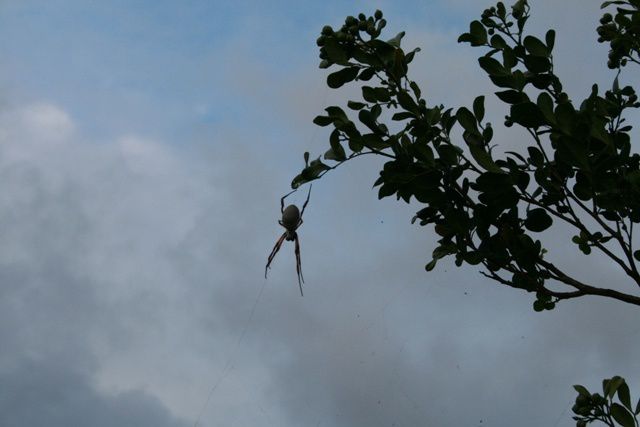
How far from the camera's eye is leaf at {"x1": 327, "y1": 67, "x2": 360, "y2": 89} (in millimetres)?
4129

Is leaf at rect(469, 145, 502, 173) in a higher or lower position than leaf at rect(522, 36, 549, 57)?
lower

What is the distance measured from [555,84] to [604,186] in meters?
0.61

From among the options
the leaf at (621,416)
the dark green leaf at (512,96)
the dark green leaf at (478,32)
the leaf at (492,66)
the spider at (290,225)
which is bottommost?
the leaf at (621,416)

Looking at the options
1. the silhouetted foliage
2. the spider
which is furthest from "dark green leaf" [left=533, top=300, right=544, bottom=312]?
the spider

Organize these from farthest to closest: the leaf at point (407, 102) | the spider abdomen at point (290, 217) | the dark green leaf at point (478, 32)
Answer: the spider abdomen at point (290, 217), the dark green leaf at point (478, 32), the leaf at point (407, 102)

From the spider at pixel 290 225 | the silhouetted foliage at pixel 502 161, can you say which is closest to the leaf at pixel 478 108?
the silhouetted foliage at pixel 502 161

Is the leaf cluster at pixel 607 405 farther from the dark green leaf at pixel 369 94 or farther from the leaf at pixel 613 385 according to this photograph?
the dark green leaf at pixel 369 94

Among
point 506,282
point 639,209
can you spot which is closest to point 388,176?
point 506,282

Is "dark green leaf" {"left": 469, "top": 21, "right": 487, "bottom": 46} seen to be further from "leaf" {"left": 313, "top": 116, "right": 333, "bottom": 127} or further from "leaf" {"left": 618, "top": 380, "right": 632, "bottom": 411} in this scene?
"leaf" {"left": 618, "top": 380, "right": 632, "bottom": 411}

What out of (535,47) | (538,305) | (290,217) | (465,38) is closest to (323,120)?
(465,38)

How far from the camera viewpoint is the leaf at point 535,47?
4199 mm

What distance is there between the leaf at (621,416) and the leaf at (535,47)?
1680 mm

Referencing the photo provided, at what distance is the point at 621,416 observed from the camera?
146 inches

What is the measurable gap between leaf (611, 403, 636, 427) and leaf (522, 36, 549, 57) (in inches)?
66.1
